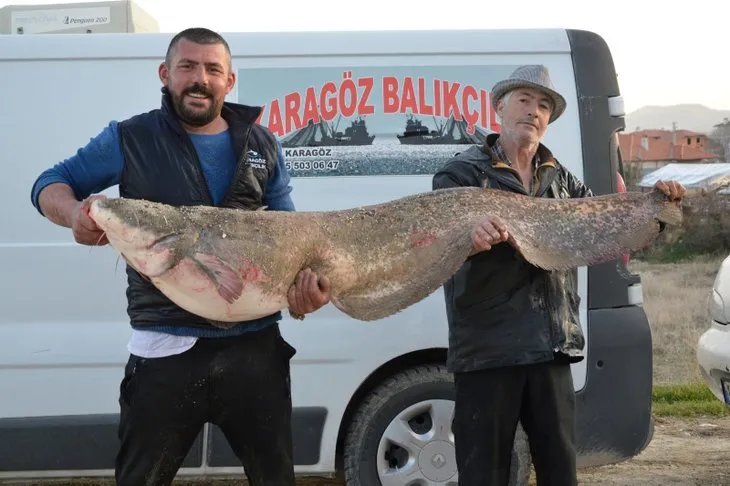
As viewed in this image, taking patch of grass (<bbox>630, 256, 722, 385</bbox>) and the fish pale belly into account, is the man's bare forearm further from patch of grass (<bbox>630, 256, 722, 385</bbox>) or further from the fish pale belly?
patch of grass (<bbox>630, 256, 722, 385</bbox>)

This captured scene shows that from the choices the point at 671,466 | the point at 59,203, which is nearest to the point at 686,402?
the point at 671,466

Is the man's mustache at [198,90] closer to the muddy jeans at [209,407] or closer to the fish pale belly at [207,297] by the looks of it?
the fish pale belly at [207,297]

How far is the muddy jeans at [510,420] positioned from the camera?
10.8 feet

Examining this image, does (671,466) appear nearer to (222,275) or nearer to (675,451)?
(675,451)

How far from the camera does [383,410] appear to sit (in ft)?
15.0

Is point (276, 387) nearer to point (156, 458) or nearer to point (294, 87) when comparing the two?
point (156, 458)

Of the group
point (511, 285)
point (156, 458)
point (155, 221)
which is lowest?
point (156, 458)

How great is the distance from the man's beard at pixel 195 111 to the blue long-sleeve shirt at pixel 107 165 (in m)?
0.08

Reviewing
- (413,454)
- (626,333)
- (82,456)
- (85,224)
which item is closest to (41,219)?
(82,456)

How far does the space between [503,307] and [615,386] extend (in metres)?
1.70

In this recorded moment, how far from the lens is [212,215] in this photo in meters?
2.92

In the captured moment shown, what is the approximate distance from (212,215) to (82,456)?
218 centimetres

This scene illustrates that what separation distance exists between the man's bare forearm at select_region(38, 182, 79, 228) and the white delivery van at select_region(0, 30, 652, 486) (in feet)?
4.85

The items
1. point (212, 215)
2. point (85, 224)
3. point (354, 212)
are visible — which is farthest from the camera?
point (354, 212)
